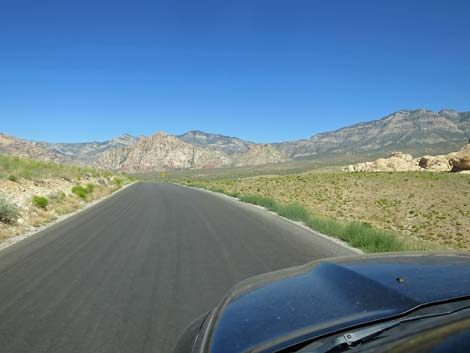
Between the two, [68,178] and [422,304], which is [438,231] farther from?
[68,178]

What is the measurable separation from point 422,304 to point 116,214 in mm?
16212

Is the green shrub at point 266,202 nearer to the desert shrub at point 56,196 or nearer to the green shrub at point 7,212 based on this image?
the desert shrub at point 56,196

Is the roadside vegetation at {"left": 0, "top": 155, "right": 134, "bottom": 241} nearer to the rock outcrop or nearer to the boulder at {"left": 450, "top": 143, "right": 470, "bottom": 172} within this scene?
the boulder at {"left": 450, "top": 143, "right": 470, "bottom": 172}

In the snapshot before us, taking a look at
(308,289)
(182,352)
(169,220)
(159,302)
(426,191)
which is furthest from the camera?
(426,191)

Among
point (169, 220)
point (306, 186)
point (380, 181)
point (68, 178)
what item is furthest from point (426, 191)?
point (68, 178)

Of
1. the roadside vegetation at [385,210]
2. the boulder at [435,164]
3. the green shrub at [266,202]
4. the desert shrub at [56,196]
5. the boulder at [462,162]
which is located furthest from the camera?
the boulder at [435,164]

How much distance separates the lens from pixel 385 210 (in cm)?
3050

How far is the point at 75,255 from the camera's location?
8.72m

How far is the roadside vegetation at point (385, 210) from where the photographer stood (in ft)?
40.5

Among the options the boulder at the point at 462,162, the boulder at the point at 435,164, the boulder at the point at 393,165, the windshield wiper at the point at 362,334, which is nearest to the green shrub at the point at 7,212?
A: the windshield wiper at the point at 362,334

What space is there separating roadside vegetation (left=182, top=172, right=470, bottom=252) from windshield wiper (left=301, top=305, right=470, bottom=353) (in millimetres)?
8389

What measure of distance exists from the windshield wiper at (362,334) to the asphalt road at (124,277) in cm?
266

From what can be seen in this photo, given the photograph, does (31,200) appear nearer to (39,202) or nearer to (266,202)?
(39,202)

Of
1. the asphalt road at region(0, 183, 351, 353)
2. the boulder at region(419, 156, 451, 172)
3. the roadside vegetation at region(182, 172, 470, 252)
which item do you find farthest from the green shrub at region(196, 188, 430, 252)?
the boulder at region(419, 156, 451, 172)
